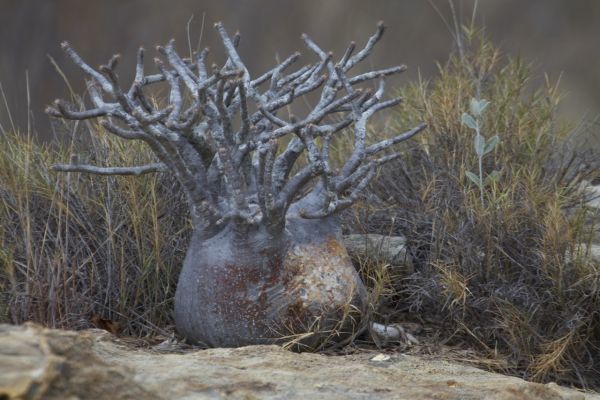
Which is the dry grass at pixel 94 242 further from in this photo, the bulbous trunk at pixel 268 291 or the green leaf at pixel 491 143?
the green leaf at pixel 491 143

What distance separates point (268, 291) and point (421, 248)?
0.74 m

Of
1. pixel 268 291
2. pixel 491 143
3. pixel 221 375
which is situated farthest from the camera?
pixel 491 143

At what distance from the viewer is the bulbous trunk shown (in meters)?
2.41

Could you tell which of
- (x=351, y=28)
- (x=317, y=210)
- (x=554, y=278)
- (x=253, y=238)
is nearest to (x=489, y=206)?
(x=554, y=278)

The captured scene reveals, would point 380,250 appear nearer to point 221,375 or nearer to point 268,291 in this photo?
point 268,291

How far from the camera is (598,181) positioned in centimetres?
353

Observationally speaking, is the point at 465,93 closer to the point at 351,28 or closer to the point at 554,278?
the point at 554,278

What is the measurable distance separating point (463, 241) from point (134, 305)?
3.05ft

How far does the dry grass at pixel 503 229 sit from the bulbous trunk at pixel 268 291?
35cm

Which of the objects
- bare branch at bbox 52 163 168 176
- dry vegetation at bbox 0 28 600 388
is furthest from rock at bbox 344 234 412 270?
bare branch at bbox 52 163 168 176

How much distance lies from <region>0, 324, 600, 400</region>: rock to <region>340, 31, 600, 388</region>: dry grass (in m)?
0.26

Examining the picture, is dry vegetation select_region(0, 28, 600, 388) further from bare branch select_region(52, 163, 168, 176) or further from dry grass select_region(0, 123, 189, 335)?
bare branch select_region(52, 163, 168, 176)

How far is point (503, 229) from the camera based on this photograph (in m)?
2.75

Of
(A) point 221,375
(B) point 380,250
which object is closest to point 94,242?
(B) point 380,250
